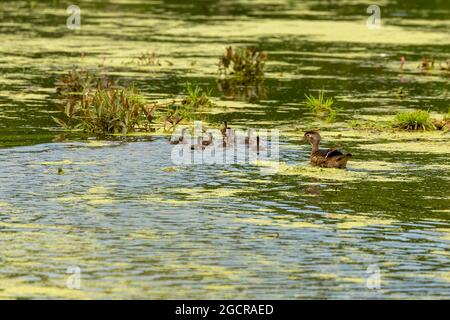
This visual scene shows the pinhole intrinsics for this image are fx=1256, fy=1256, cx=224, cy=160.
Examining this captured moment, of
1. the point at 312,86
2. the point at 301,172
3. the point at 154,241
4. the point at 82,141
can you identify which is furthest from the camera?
the point at 312,86

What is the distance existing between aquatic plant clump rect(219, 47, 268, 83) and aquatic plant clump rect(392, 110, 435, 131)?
17.8 ft

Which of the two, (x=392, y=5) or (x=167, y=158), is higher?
(x=392, y=5)

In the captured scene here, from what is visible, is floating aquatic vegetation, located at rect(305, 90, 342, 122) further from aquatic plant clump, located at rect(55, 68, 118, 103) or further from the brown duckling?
the brown duckling

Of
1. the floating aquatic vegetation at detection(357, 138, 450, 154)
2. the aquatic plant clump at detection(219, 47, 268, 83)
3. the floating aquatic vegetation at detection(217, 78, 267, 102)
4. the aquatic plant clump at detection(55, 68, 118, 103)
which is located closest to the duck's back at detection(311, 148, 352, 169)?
the floating aquatic vegetation at detection(357, 138, 450, 154)

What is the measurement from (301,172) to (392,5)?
23.3 metres

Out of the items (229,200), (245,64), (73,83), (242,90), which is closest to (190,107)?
(73,83)

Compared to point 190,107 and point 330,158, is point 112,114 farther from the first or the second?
point 330,158

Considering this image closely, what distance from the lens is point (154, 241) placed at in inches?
403

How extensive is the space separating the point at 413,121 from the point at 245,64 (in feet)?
19.9

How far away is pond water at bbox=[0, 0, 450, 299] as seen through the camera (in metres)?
9.22

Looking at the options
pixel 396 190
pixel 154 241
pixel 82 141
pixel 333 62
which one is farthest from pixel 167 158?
pixel 333 62

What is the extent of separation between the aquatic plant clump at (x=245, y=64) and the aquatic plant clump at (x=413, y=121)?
17.8ft

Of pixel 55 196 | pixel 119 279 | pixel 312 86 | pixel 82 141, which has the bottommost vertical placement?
pixel 119 279

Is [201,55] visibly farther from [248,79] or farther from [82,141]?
[82,141]
